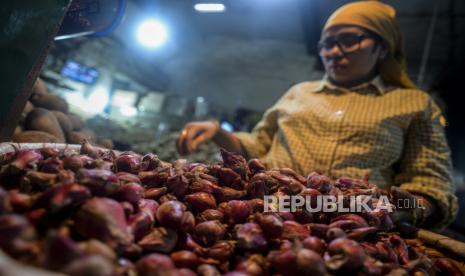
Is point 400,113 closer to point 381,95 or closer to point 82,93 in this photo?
point 381,95

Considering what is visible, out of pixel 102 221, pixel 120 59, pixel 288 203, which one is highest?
pixel 120 59

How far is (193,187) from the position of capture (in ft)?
3.08

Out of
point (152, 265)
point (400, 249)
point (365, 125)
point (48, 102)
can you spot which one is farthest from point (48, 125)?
point (365, 125)

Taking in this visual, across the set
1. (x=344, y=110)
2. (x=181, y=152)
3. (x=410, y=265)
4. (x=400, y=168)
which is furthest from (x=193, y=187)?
(x=400, y=168)

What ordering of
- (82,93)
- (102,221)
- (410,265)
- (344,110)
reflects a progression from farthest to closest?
(82,93) < (344,110) < (410,265) < (102,221)

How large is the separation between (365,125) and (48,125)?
7.00 ft

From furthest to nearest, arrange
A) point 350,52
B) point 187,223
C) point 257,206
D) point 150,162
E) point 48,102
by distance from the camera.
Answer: point 48,102 → point 350,52 → point 150,162 → point 257,206 → point 187,223

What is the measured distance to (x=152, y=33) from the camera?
9.23 meters

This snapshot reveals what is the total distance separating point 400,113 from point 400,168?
40 centimetres

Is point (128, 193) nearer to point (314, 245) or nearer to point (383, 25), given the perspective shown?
point (314, 245)

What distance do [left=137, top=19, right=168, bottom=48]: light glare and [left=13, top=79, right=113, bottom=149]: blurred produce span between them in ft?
24.5

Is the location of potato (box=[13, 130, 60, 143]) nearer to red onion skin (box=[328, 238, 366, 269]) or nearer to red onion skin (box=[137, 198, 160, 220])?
red onion skin (box=[137, 198, 160, 220])

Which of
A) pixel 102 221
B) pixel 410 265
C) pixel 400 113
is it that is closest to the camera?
pixel 102 221

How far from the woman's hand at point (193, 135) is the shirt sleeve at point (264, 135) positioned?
42cm
